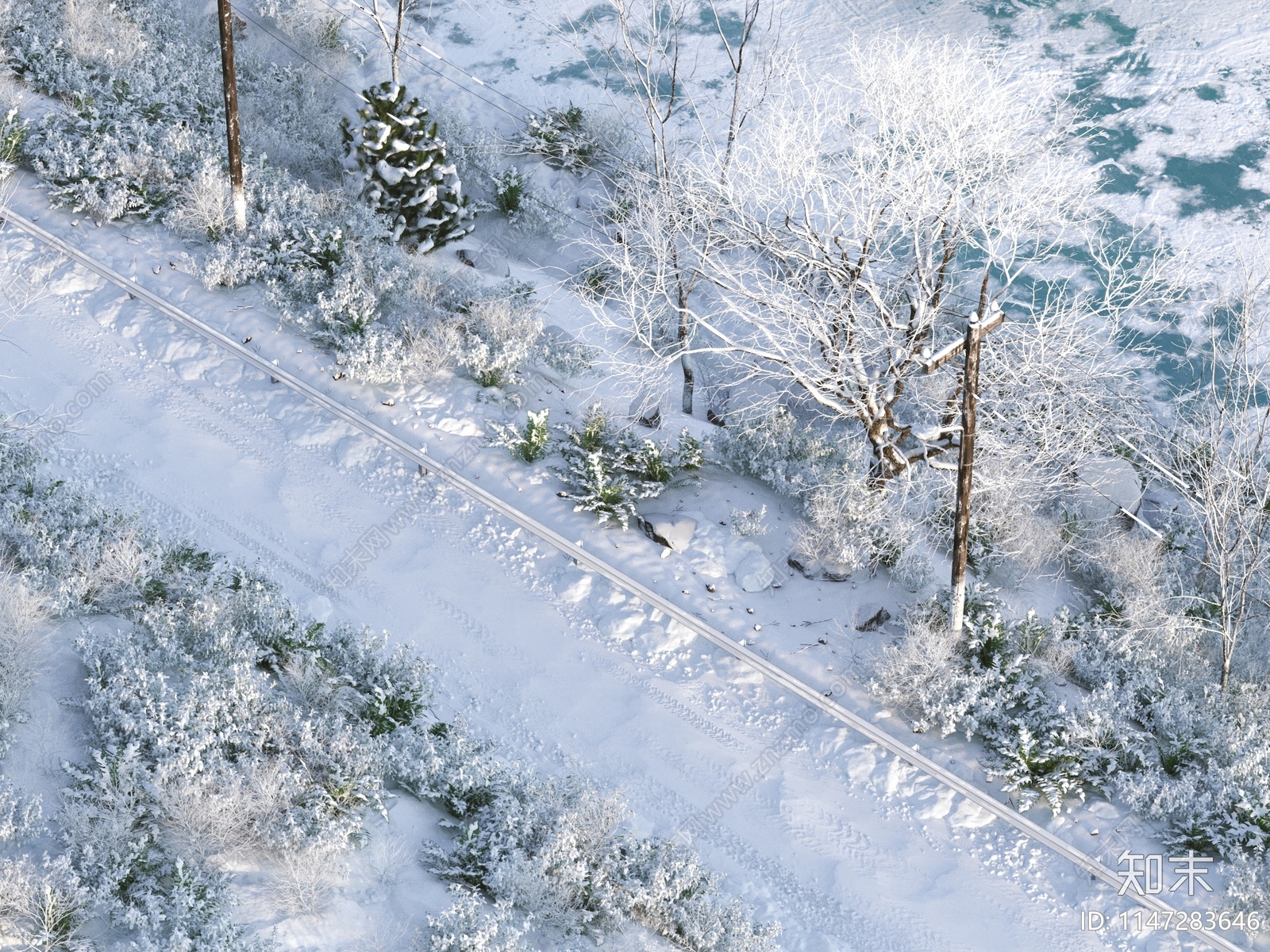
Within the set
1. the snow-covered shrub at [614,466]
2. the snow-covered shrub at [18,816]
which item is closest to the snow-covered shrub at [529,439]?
the snow-covered shrub at [614,466]

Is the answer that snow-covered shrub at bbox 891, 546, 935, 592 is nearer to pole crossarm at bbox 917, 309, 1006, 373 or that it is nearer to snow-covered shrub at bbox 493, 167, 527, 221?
pole crossarm at bbox 917, 309, 1006, 373

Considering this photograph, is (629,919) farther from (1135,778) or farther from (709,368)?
(709,368)

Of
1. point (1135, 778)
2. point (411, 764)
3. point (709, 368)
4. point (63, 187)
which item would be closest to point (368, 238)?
point (63, 187)

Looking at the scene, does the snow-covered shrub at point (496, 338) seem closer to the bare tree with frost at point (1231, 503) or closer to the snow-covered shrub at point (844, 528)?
the snow-covered shrub at point (844, 528)

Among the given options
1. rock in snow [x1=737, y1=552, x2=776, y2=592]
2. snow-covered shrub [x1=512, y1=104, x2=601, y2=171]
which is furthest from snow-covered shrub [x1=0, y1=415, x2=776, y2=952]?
snow-covered shrub [x1=512, y1=104, x2=601, y2=171]

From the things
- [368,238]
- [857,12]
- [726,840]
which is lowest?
[726,840]
